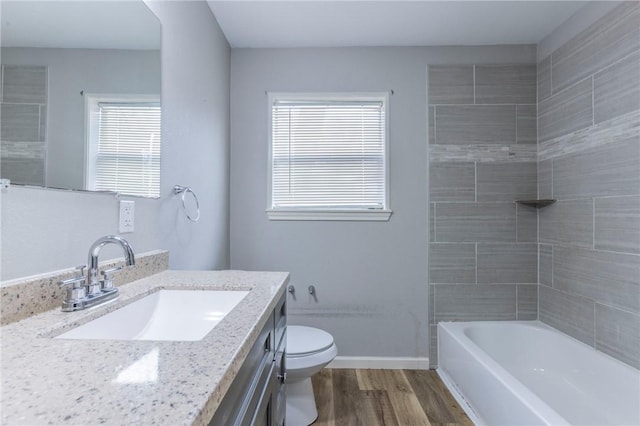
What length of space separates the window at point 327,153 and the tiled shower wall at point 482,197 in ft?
1.41

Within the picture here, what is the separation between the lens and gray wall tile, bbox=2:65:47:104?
72 cm

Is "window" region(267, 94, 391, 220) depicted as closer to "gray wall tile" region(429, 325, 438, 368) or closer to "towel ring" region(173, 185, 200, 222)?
"towel ring" region(173, 185, 200, 222)

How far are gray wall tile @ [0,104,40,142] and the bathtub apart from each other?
1880mm

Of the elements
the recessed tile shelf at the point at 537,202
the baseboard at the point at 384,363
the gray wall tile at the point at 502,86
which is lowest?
the baseboard at the point at 384,363

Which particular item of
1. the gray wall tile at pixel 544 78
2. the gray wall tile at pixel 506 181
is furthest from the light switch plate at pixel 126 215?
the gray wall tile at pixel 544 78

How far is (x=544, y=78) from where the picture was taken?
227cm

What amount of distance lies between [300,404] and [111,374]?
148 centimetres

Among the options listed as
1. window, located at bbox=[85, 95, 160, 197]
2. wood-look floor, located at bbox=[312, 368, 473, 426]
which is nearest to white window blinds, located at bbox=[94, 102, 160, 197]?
window, located at bbox=[85, 95, 160, 197]

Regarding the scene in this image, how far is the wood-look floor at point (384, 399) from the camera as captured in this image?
1752 mm

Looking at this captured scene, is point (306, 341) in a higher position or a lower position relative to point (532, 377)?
higher

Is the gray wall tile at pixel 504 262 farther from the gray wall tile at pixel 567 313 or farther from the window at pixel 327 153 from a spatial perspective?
the window at pixel 327 153

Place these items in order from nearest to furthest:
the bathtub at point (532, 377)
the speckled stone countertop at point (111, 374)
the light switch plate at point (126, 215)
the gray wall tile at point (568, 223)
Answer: the speckled stone countertop at point (111, 374) → the light switch plate at point (126, 215) → the bathtub at point (532, 377) → the gray wall tile at point (568, 223)

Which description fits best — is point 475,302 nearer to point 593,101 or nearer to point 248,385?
point 593,101

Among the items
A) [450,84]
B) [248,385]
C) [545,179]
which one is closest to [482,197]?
[545,179]
